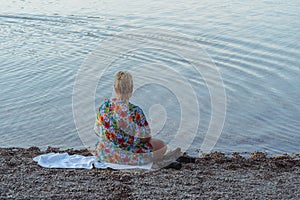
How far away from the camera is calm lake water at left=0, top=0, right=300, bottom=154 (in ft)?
34.8

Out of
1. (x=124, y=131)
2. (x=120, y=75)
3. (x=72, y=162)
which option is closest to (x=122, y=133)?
(x=124, y=131)

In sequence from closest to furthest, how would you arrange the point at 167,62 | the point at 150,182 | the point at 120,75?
the point at 150,182
the point at 120,75
the point at 167,62

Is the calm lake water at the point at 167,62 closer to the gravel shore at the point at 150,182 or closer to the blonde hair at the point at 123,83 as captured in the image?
the gravel shore at the point at 150,182

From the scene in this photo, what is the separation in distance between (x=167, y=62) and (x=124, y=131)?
26.9ft

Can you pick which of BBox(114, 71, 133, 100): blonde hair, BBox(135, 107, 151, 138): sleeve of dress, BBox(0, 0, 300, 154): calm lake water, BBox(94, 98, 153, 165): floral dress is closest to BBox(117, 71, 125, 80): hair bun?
BBox(114, 71, 133, 100): blonde hair

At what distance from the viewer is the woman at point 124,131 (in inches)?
274

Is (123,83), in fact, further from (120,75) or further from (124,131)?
(124,131)

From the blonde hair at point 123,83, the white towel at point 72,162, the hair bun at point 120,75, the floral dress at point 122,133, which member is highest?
the hair bun at point 120,75

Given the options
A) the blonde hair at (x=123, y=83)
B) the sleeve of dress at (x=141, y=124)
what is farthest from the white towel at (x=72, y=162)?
the blonde hair at (x=123, y=83)

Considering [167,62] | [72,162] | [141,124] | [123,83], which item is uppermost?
[123,83]

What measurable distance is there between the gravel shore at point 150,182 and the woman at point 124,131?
0.26 m

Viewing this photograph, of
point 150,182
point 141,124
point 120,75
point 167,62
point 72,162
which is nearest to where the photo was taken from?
point 150,182

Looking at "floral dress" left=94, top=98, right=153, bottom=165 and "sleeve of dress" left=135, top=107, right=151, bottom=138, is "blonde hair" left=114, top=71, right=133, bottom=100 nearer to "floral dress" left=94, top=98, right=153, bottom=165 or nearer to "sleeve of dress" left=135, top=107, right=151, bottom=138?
"floral dress" left=94, top=98, right=153, bottom=165

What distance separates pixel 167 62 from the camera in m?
15.0
